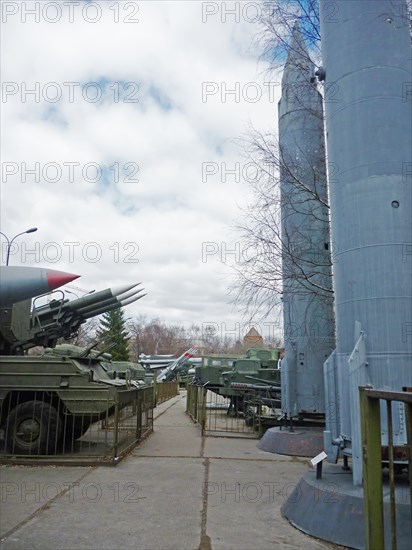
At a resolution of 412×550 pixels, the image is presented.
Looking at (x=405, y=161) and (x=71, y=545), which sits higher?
(x=405, y=161)

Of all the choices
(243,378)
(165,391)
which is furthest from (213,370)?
(165,391)

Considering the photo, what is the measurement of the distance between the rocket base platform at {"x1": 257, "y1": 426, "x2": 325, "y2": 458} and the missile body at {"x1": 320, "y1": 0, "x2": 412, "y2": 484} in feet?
12.3

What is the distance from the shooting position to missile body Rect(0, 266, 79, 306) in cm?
359

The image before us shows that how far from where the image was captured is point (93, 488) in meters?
5.83

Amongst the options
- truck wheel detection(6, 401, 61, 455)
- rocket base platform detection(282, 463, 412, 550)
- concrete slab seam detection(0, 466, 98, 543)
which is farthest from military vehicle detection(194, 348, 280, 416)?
rocket base platform detection(282, 463, 412, 550)

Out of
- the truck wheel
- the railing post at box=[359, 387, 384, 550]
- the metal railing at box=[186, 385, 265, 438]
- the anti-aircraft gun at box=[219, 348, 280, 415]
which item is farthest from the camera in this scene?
the anti-aircraft gun at box=[219, 348, 280, 415]

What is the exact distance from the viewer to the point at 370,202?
4.81 metres

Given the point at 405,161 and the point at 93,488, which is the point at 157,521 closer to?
the point at 93,488

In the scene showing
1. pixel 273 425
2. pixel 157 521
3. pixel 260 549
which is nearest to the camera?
pixel 260 549

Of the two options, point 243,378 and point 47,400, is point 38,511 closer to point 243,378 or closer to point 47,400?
point 47,400

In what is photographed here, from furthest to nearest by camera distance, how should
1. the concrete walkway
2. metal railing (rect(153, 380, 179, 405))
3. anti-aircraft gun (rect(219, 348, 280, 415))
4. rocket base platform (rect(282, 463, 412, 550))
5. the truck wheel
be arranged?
1. metal railing (rect(153, 380, 179, 405))
2. anti-aircraft gun (rect(219, 348, 280, 415))
3. the truck wheel
4. the concrete walkway
5. rocket base platform (rect(282, 463, 412, 550))

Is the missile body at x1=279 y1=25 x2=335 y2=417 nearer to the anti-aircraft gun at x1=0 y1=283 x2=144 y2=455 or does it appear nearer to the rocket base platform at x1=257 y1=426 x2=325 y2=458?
the rocket base platform at x1=257 y1=426 x2=325 y2=458

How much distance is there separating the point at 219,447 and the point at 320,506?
5.06 m

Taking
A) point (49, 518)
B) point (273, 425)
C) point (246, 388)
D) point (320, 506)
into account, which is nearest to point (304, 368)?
point (273, 425)
